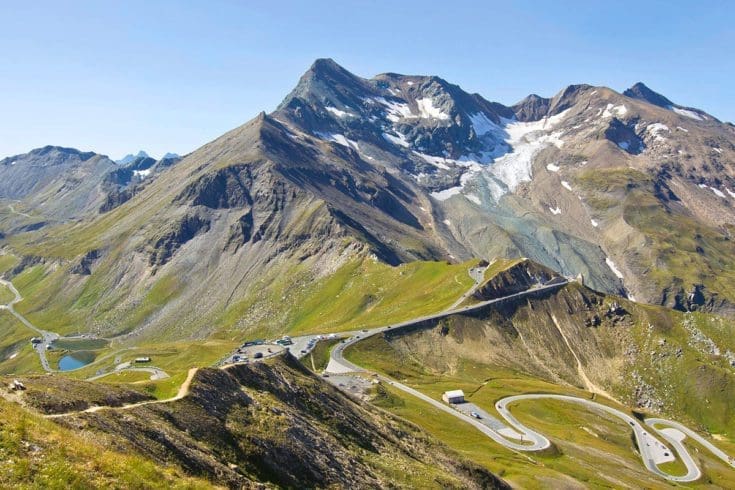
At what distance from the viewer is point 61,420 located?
97.5 feet

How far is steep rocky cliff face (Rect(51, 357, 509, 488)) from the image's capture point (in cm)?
3391

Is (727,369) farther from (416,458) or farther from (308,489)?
(308,489)

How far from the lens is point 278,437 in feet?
139

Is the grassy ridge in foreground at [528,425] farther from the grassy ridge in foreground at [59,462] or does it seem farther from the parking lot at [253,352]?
the grassy ridge in foreground at [59,462]

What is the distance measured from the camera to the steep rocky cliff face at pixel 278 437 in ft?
111

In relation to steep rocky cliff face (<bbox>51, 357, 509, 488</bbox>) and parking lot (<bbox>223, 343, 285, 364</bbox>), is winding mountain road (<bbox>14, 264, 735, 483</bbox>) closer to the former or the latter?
parking lot (<bbox>223, 343, 285, 364</bbox>)

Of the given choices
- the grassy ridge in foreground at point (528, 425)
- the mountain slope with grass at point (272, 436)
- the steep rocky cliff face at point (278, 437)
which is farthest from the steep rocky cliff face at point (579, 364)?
the steep rocky cliff face at point (278, 437)

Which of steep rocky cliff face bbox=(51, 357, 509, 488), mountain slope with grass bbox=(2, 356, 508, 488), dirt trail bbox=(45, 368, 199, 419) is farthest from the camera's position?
steep rocky cliff face bbox=(51, 357, 509, 488)

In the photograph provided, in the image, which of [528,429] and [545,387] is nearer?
[528,429]

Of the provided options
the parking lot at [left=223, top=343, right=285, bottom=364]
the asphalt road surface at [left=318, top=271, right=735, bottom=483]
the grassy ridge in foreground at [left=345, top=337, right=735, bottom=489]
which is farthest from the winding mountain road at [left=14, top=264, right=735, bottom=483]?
the parking lot at [left=223, top=343, right=285, bottom=364]

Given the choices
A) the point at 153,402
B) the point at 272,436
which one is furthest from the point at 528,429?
the point at 153,402

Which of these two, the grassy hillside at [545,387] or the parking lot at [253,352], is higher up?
the parking lot at [253,352]

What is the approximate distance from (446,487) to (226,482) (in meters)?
24.7

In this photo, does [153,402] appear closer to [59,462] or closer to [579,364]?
[59,462]
